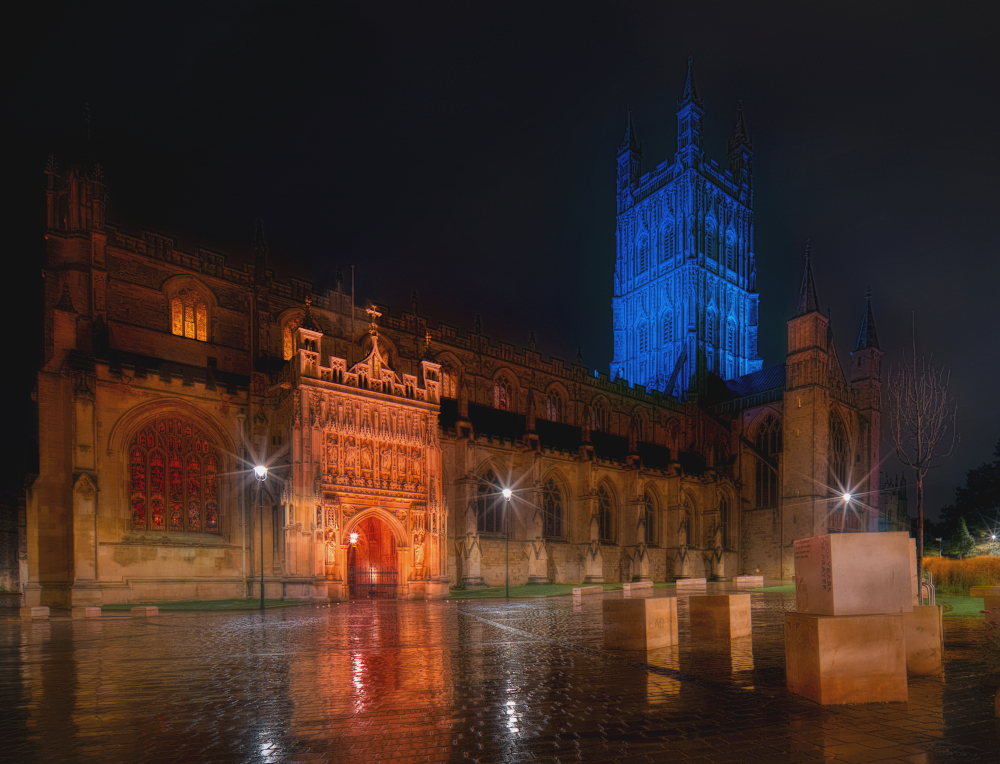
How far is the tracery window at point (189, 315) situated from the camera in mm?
31688

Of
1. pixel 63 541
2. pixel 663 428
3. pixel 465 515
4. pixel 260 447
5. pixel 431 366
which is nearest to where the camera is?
pixel 63 541

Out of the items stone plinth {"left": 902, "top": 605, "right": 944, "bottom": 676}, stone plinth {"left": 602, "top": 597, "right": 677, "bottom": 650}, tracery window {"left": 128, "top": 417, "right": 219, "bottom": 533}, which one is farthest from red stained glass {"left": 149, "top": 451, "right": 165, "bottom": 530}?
stone plinth {"left": 902, "top": 605, "right": 944, "bottom": 676}

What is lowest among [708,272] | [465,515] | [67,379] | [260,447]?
[465,515]

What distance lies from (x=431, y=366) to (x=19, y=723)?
1039 inches

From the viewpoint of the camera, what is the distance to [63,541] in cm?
2567

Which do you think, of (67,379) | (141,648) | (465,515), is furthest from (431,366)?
(141,648)

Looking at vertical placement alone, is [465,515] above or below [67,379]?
below

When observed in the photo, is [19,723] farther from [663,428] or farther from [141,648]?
[663,428]

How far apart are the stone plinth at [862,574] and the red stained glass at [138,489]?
26.9 metres

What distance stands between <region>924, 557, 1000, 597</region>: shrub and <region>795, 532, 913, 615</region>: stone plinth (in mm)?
24232

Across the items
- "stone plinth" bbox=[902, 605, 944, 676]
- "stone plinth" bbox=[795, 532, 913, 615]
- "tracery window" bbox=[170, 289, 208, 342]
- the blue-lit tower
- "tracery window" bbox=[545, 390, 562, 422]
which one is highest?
the blue-lit tower

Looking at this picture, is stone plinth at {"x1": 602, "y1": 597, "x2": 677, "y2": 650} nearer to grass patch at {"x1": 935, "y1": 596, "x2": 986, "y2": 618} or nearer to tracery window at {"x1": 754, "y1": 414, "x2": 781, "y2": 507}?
grass patch at {"x1": 935, "y1": 596, "x2": 986, "y2": 618}

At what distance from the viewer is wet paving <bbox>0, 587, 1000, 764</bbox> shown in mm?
5684

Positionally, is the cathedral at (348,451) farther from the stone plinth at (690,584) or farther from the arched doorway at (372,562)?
the stone plinth at (690,584)
